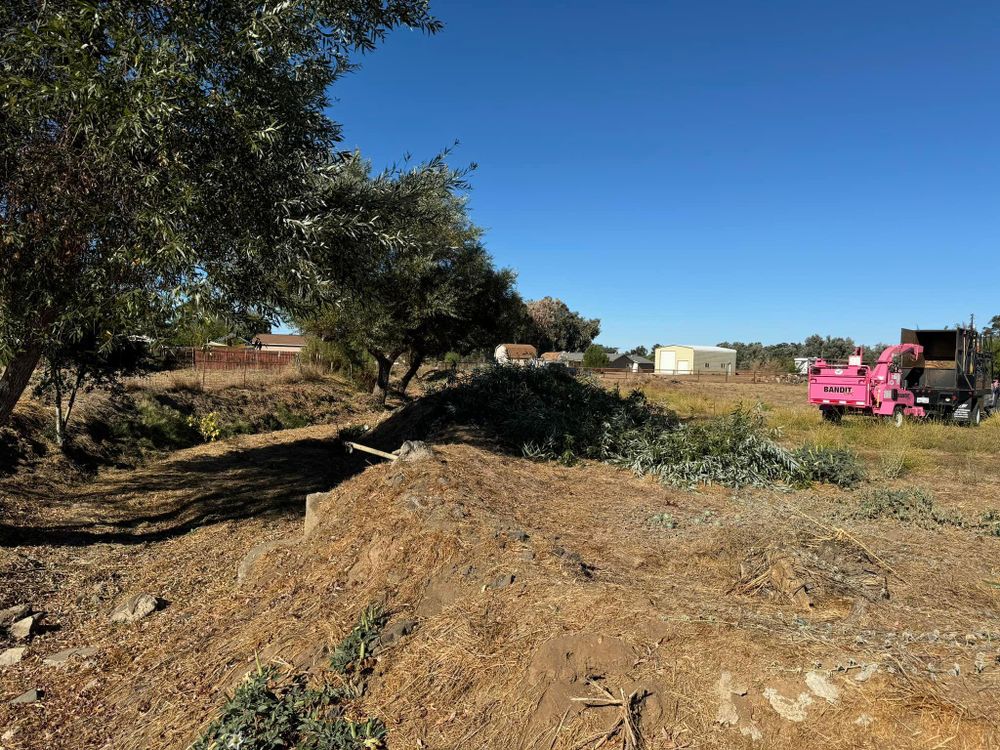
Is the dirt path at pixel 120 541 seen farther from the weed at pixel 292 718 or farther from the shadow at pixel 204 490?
the weed at pixel 292 718

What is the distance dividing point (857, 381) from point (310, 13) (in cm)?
1666

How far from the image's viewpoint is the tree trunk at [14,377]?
20.9 ft

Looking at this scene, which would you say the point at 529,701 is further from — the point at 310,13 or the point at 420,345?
the point at 420,345

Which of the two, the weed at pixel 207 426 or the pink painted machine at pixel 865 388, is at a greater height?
the pink painted machine at pixel 865 388

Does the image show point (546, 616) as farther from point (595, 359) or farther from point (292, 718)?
point (595, 359)

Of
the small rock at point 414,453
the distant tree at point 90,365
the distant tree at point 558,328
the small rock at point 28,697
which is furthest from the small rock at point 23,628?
the distant tree at point 558,328

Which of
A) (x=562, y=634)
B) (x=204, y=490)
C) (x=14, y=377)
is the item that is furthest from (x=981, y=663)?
(x=204, y=490)

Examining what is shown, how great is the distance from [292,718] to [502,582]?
1.61 meters

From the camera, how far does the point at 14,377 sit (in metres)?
6.55

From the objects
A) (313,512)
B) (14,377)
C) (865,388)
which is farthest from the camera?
(865,388)

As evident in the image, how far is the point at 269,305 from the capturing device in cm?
666

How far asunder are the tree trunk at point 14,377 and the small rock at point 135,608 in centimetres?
275

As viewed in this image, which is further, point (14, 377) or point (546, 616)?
point (14, 377)

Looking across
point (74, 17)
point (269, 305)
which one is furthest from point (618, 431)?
point (74, 17)
